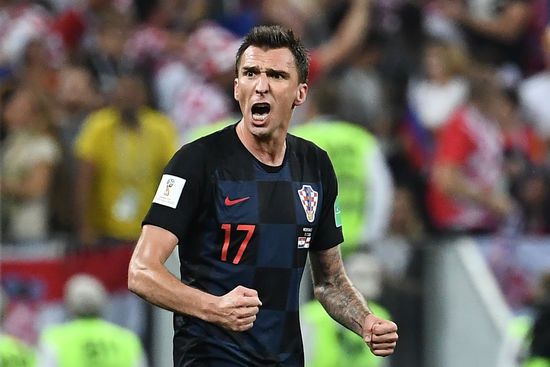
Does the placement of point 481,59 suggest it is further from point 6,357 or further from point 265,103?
point 265,103

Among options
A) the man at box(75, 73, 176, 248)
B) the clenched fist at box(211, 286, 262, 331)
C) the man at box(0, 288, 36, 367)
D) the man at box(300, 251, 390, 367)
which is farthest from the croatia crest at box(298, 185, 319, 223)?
the man at box(75, 73, 176, 248)

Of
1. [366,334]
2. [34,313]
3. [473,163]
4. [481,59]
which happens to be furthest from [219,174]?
[481,59]

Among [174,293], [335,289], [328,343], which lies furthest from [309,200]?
[328,343]

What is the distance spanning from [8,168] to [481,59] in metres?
4.26

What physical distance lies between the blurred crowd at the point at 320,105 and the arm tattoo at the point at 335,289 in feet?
12.7

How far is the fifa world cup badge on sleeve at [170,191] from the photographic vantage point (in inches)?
Result: 210

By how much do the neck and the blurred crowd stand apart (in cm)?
412

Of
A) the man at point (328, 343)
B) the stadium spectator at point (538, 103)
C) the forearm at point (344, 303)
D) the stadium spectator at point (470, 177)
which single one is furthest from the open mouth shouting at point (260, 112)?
the stadium spectator at point (538, 103)

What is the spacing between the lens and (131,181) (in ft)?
35.7

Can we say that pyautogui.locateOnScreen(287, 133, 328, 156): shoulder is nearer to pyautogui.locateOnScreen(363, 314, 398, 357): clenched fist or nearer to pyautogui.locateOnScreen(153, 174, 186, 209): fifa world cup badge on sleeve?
pyautogui.locateOnScreen(153, 174, 186, 209): fifa world cup badge on sleeve

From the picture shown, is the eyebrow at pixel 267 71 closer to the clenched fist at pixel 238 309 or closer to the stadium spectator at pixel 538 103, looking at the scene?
the clenched fist at pixel 238 309

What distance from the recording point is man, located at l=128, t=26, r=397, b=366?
5375mm

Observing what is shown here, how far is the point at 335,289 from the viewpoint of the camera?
5.93 meters

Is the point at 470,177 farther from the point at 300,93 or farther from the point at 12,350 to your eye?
the point at 300,93
